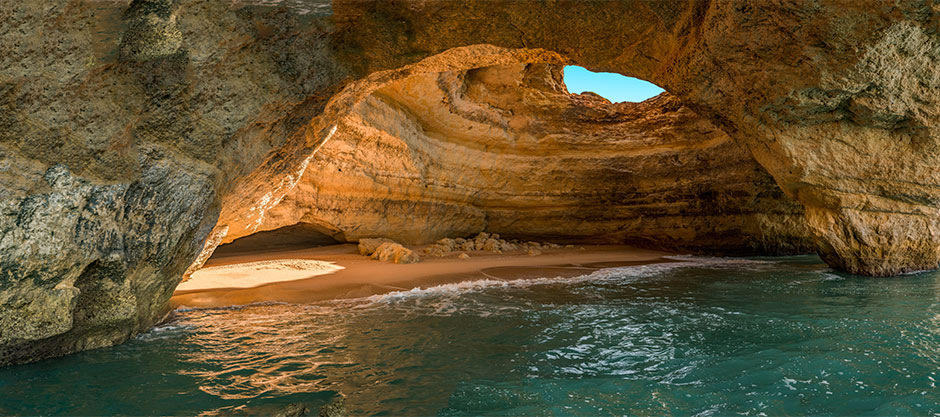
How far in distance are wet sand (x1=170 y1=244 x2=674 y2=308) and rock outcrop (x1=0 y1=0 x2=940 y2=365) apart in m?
0.85

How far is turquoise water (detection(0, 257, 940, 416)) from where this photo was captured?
239 cm

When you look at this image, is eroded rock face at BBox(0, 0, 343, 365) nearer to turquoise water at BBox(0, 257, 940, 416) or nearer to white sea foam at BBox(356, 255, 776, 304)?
turquoise water at BBox(0, 257, 940, 416)

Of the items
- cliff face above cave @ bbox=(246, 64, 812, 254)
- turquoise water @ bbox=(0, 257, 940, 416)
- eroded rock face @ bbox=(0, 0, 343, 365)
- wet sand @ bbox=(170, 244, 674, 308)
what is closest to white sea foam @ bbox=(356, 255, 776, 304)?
wet sand @ bbox=(170, 244, 674, 308)

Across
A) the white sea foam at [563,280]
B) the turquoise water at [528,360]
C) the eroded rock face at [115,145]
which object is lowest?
the turquoise water at [528,360]

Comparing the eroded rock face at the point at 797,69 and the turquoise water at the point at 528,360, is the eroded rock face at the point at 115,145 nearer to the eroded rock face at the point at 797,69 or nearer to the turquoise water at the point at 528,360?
the turquoise water at the point at 528,360

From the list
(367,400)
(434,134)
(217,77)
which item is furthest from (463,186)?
(367,400)

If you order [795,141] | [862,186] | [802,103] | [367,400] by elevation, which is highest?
[802,103]

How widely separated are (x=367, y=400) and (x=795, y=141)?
6.30m

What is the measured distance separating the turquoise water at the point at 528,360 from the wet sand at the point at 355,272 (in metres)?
0.68

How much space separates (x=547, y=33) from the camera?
5.26 meters

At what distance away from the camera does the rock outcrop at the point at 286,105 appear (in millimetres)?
3041

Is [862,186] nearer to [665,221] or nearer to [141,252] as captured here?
[665,221]

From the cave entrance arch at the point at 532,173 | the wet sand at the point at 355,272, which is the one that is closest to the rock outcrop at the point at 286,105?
the wet sand at the point at 355,272

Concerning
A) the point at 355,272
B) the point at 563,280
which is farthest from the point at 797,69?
the point at 355,272
